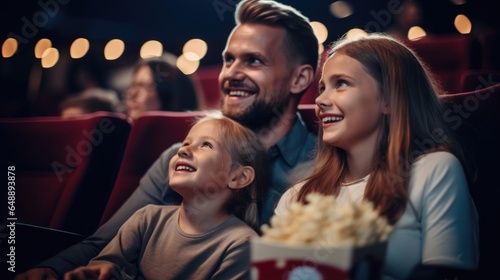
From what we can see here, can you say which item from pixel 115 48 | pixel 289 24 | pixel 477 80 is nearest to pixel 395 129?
pixel 477 80

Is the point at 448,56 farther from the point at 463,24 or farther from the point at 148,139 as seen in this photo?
the point at 148,139

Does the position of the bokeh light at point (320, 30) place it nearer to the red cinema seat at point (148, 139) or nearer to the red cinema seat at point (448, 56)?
the red cinema seat at point (448, 56)

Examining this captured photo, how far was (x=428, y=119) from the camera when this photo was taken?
3.67 ft

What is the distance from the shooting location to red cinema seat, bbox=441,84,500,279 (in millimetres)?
1072

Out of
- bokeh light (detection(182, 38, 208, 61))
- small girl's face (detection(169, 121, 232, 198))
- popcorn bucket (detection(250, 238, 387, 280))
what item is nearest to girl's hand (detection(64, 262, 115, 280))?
small girl's face (detection(169, 121, 232, 198))

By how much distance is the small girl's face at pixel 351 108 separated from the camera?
1130mm

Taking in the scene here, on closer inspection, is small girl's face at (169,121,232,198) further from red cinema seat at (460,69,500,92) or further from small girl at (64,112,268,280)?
red cinema seat at (460,69,500,92)

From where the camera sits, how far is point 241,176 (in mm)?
→ 1312

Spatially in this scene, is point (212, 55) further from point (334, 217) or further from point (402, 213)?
point (334, 217)

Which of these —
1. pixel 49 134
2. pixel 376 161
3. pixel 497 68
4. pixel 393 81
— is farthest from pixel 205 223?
pixel 497 68

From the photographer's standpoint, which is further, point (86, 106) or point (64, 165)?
point (86, 106)

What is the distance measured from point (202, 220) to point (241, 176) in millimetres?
137

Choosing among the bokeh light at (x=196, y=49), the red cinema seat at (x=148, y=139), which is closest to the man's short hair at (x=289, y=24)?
the red cinema seat at (x=148, y=139)

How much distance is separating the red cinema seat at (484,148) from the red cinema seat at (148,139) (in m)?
0.70
